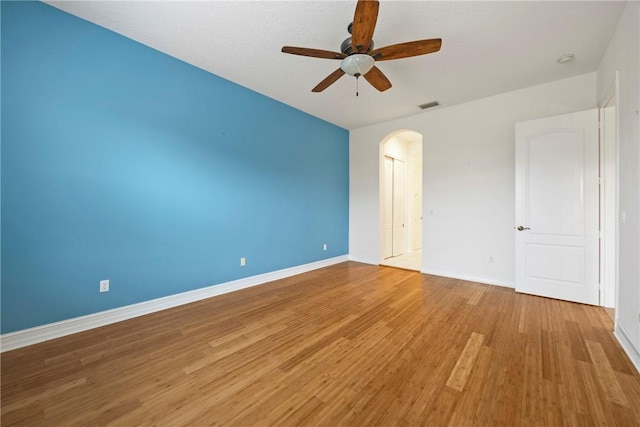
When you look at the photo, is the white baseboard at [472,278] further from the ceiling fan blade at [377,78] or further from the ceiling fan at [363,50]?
the ceiling fan at [363,50]

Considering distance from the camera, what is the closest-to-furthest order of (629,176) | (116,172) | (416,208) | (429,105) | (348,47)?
(629,176) < (348,47) < (116,172) < (429,105) < (416,208)

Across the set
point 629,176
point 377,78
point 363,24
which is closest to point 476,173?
point 629,176

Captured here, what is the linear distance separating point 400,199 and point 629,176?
434 cm

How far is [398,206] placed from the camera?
6.25 metres

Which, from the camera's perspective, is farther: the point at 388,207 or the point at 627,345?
the point at 388,207

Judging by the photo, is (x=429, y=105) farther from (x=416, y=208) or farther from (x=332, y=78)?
(x=416, y=208)

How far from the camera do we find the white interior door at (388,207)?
5656 mm

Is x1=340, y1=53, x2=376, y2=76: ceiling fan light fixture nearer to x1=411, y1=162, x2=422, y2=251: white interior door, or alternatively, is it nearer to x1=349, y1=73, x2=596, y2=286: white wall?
x1=349, y1=73, x2=596, y2=286: white wall

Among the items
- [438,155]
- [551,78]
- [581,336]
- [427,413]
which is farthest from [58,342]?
[551,78]

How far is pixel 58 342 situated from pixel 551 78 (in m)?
6.34

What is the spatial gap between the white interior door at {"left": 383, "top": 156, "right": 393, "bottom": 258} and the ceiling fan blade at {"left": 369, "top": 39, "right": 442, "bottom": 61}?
3589mm

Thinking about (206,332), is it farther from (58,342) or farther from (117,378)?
(58,342)

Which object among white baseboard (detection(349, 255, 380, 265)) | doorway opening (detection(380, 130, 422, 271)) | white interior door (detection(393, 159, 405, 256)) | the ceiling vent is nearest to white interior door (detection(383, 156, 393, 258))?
doorway opening (detection(380, 130, 422, 271))

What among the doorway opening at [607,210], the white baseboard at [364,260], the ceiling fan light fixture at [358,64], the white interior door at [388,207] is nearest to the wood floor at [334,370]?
the doorway opening at [607,210]
